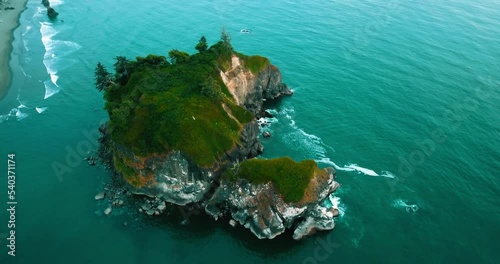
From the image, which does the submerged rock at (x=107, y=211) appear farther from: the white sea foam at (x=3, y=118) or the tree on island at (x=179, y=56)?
the white sea foam at (x=3, y=118)

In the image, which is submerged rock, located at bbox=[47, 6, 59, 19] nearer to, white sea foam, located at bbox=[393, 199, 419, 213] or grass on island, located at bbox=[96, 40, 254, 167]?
grass on island, located at bbox=[96, 40, 254, 167]

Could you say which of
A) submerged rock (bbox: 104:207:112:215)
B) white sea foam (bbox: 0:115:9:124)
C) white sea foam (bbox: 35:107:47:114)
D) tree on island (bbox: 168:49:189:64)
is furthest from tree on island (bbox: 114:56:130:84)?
submerged rock (bbox: 104:207:112:215)

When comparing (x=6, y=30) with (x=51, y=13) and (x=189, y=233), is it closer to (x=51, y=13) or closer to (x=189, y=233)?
(x=51, y=13)

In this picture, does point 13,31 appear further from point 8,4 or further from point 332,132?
point 332,132

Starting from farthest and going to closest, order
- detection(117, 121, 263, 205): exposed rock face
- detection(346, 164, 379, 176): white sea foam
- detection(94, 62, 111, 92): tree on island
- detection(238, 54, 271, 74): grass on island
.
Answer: detection(238, 54, 271, 74): grass on island, detection(94, 62, 111, 92): tree on island, detection(346, 164, 379, 176): white sea foam, detection(117, 121, 263, 205): exposed rock face

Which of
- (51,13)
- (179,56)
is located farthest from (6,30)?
(179,56)

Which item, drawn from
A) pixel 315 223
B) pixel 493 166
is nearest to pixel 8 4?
pixel 315 223

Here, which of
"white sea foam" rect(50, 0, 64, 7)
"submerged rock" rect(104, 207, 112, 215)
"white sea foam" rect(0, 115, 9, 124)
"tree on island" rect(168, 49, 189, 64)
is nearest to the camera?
"submerged rock" rect(104, 207, 112, 215)
